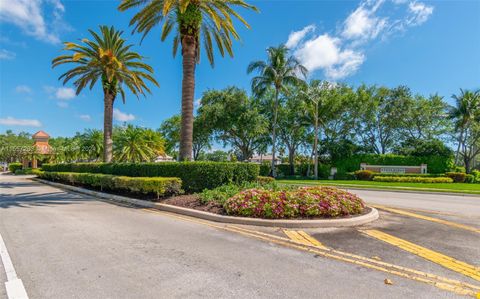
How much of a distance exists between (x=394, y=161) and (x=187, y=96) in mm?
29683

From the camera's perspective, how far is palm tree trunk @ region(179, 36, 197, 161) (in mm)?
12773

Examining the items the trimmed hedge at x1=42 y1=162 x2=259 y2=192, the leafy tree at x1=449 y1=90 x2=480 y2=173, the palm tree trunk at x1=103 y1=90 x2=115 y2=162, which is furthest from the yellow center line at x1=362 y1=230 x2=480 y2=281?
the leafy tree at x1=449 y1=90 x2=480 y2=173

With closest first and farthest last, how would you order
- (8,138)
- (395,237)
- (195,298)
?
(195,298) < (395,237) < (8,138)

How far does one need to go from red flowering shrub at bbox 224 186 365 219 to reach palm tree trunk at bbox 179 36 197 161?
5.23 meters

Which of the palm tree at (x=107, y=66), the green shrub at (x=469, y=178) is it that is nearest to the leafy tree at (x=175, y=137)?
the palm tree at (x=107, y=66)

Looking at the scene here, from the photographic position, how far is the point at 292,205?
24.7 ft

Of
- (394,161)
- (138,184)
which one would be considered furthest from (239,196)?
(394,161)

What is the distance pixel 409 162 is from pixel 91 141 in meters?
48.0

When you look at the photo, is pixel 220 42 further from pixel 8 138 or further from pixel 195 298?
pixel 8 138

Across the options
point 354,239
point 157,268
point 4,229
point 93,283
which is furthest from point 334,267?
point 4,229

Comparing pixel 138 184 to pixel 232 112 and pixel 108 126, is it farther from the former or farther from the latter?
pixel 232 112

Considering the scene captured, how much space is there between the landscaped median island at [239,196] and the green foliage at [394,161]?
86.0 ft

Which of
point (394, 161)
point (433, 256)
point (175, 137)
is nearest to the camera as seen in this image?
point (433, 256)

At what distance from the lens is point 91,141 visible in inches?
1820
